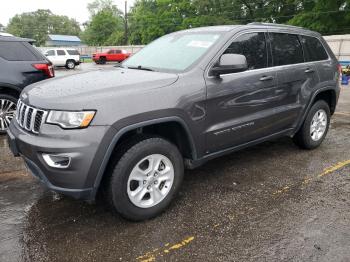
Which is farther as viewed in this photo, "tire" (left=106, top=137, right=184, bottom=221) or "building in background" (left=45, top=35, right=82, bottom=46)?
"building in background" (left=45, top=35, right=82, bottom=46)

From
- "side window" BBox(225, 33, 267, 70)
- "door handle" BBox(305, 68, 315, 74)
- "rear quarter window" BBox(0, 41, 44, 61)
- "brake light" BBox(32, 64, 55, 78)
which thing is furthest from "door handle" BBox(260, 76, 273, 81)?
"rear quarter window" BBox(0, 41, 44, 61)

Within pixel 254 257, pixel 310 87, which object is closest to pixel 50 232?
pixel 254 257

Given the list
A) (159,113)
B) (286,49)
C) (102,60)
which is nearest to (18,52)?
(159,113)

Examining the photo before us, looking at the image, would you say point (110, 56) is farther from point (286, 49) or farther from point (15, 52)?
point (286, 49)

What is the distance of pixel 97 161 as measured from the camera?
2670 mm

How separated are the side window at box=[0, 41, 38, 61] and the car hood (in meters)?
2.94

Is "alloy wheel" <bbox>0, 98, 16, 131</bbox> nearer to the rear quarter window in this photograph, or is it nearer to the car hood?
the rear quarter window

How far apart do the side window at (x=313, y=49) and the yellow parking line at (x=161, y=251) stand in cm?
324

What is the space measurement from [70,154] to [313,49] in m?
3.89

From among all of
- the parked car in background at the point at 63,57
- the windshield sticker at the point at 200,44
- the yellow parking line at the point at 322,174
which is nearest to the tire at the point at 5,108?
the windshield sticker at the point at 200,44

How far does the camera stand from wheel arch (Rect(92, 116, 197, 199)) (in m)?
2.72

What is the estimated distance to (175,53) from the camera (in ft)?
12.6

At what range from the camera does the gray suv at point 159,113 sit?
8.76 ft

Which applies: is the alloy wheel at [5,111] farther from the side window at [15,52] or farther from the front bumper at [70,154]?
the front bumper at [70,154]
